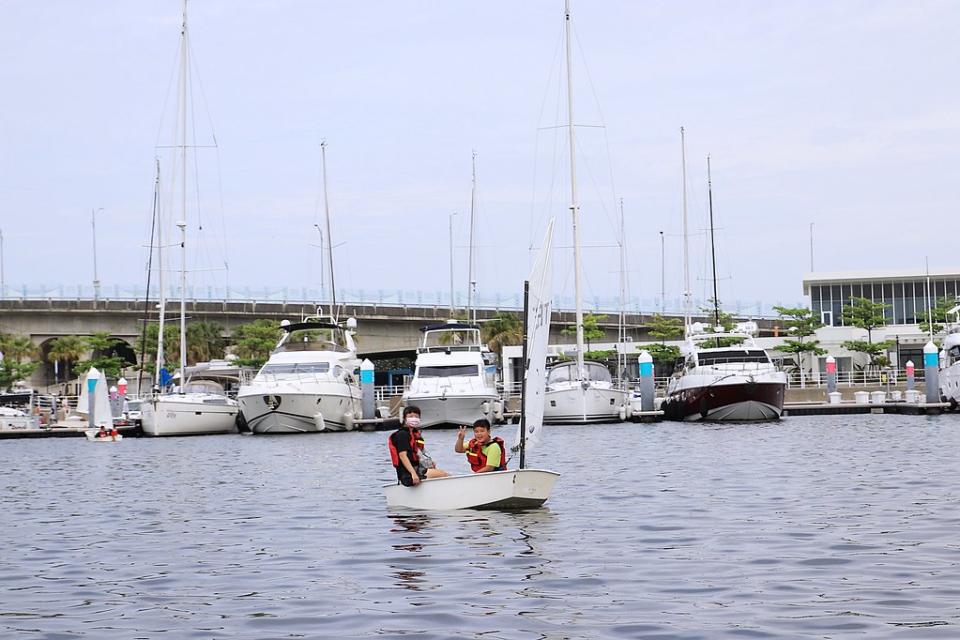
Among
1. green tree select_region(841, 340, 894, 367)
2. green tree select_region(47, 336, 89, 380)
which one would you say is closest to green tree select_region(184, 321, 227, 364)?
green tree select_region(47, 336, 89, 380)

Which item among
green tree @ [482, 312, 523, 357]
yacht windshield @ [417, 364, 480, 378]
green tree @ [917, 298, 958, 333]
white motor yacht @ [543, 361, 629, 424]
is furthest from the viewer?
green tree @ [482, 312, 523, 357]

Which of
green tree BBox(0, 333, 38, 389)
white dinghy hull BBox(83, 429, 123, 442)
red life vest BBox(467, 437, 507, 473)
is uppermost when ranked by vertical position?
green tree BBox(0, 333, 38, 389)

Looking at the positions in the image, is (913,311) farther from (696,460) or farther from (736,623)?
(736,623)

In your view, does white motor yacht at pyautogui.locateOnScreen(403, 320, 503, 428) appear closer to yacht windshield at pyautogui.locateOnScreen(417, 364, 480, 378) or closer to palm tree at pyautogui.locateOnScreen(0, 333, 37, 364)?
yacht windshield at pyautogui.locateOnScreen(417, 364, 480, 378)

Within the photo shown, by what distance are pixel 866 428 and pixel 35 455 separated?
29641 mm

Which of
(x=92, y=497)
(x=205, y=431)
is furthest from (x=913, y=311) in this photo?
(x=92, y=497)

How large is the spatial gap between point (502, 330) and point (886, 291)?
3173 cm

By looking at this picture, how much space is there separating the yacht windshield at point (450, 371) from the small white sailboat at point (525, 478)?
109 ft

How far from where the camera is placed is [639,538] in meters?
17.7

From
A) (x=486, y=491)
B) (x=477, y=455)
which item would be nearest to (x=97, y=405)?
(x=477, y=455)

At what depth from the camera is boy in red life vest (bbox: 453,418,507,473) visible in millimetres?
20766

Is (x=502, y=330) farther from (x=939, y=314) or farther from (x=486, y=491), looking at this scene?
(x=486, y=491)

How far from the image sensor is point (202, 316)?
92.1 meters

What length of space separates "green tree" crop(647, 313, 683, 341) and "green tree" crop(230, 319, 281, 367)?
26.3 metres
